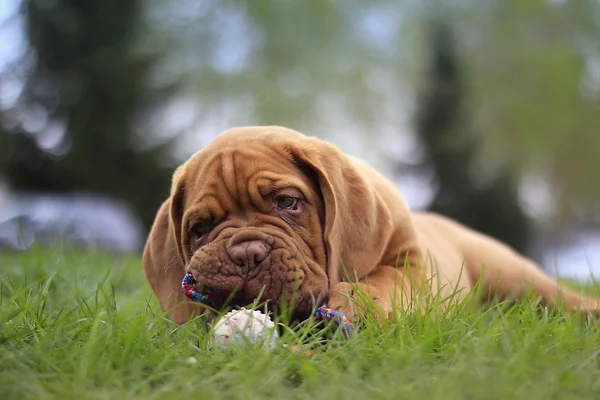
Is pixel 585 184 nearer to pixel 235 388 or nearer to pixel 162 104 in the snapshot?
pixel 162 104

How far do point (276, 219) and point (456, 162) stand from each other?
47.2ft

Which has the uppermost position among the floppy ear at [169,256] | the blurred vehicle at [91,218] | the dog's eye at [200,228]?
the dog's eye at [200,228]

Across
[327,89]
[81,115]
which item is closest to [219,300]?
[81,115]

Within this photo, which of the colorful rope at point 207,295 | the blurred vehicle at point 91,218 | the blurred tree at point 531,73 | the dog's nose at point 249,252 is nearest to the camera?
the dog's nose at point 249,252

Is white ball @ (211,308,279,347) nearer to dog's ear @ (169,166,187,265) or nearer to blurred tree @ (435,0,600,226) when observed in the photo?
dog's ear @ (169,166,187,265)

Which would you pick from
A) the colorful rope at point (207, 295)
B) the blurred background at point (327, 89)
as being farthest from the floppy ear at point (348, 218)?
the blurred background at point (327, 89)

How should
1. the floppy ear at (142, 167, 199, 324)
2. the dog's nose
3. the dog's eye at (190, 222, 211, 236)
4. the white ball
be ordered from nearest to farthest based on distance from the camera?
the white ball → the dog's nose → the dog's eye at (190, 222, 211, 236) → the floppy ear at (142, 167, 199, 324)

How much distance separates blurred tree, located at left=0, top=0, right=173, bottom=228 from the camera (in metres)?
16.4

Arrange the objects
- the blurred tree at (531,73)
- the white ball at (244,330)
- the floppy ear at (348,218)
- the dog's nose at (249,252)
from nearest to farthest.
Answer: the white ball at (244,330) → the dog's nose at (249,252) → the floppy ear at (348,218) → the blurred tree at (531,73)

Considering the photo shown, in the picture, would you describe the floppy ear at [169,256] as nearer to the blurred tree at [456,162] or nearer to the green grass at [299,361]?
the green grass at [299,361]

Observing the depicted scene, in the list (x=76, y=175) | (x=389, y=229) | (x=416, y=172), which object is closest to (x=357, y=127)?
(x=416, y=172)

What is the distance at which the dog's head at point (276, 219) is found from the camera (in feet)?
10.3

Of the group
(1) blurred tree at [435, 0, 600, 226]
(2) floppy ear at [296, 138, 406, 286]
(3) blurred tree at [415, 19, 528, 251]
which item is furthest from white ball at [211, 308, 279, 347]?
(1) blurred tree at [435, 0, 600, 226]

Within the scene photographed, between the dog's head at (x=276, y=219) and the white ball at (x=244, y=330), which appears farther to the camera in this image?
the dog's head at (x=276, y=219)
